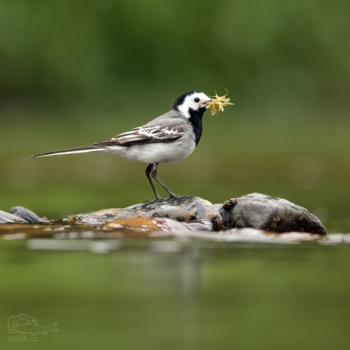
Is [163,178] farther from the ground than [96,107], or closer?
closer

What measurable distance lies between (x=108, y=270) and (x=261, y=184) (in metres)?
7.79

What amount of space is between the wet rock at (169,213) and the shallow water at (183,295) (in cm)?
124

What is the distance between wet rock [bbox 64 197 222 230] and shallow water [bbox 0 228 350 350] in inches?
48.6

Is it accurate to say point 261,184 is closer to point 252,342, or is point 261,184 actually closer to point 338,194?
point 338,194

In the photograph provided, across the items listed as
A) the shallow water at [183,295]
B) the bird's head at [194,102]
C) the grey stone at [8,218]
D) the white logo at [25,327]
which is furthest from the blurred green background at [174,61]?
the white logo at [25,327]

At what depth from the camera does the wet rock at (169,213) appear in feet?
30.0

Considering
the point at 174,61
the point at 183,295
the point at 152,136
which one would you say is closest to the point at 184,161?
the point at 174,61

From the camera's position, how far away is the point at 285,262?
7043 mm

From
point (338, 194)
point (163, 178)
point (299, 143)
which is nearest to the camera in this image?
point (338, 194)

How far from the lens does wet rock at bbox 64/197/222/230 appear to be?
30.0ft

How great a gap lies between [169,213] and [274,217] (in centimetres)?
121

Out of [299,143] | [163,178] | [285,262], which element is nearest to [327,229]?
[285,262]

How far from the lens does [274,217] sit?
9.24 meters

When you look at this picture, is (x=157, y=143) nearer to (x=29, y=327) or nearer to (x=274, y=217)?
(x=274, y=217)
